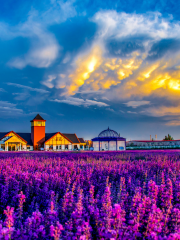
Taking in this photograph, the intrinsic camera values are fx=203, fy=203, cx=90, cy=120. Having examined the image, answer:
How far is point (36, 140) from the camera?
160 feet

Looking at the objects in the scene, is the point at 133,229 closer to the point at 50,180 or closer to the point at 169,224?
the point at 169,224

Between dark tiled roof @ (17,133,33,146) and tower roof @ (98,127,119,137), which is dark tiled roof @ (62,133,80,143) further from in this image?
tower roof @ (98,127,119,137)

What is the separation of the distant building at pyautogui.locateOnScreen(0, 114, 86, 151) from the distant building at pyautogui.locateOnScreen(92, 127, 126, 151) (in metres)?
14.5

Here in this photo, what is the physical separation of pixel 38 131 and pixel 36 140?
2208mm

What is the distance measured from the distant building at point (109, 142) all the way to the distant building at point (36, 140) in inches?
571

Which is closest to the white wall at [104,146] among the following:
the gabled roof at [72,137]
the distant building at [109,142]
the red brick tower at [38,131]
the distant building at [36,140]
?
the distant building at [109,142]

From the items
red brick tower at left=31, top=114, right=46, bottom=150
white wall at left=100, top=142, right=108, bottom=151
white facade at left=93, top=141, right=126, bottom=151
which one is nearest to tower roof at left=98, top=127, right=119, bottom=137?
white facade at left=93, top=141, right=126, bottom=151

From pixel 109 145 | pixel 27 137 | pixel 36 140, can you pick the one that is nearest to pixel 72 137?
pixel 36 140

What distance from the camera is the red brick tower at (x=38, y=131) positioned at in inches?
1898

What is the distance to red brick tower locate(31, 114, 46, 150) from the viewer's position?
4822 centimetres

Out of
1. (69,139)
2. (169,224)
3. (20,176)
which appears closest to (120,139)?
(69,139)

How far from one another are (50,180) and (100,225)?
3060mm

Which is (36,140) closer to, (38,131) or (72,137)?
(38,131)

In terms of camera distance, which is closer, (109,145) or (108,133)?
(109,145)
